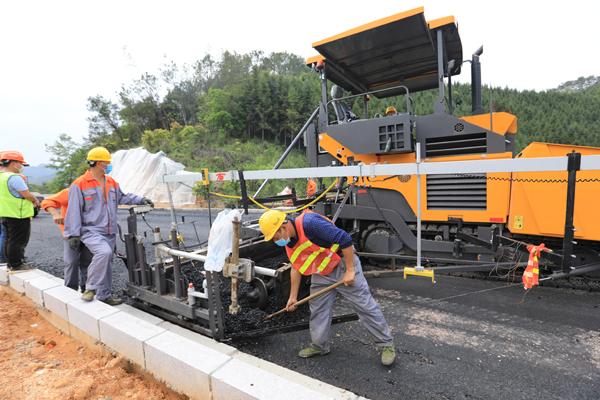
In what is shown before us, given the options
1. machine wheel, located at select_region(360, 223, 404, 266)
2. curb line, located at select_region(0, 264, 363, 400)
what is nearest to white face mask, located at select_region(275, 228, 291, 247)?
→ curb line, located at select_region(0, 264, 363, 400)

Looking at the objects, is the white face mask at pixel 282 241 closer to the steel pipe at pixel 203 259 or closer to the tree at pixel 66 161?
the steel pipe at pixel 203 259

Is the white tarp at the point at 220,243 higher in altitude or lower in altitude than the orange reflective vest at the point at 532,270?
higher

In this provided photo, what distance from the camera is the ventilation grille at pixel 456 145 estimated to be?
3.51 m

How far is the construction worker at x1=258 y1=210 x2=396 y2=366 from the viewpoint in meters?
2.36

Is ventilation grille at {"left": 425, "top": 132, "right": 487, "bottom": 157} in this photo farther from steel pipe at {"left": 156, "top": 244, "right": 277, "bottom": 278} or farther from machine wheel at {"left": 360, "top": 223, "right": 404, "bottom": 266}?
steel pipe at {"left": 156, "top": 244, "right": 277, "bottom": 278}

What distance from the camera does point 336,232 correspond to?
7.73 feet

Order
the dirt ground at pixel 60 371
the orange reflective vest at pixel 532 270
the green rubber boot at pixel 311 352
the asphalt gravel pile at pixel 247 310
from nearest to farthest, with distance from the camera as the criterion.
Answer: the dirt ground at pixel 60 371, the green rubber boot at pixel 311 352, the orange reflective vest at pixel 532 270, the asphalt gravel pile at pixel 247 310

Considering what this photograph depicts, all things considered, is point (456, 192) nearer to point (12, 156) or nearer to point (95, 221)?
point (95, 221)

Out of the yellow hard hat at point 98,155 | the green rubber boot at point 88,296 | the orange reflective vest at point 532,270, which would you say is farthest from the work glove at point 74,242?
the orange reflective vest at point 532,270

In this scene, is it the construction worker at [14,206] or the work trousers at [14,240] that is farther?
the work trousers at [14,240]

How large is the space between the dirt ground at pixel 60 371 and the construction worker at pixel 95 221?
47cm

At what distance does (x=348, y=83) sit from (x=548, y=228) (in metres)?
3.10

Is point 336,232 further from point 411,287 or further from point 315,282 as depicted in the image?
point 411,287

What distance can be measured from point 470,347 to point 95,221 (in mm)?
3504
